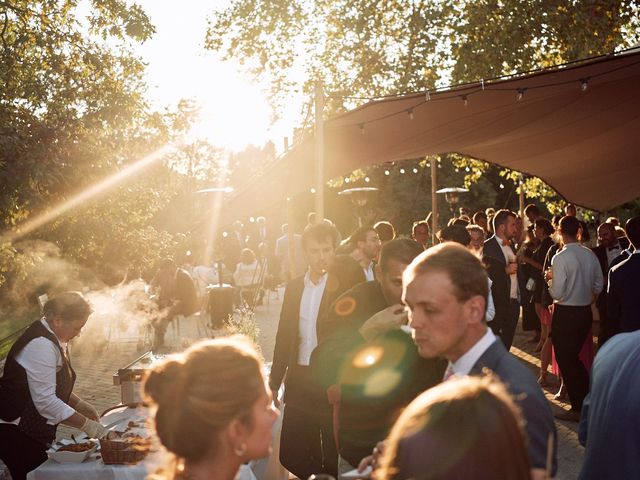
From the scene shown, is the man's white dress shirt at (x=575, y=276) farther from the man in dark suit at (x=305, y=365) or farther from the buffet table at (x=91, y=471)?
the buffet table at (x=91, y=471)

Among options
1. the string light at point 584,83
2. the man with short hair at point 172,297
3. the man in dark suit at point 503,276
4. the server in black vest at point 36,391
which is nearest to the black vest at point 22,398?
the server in black vest at point 36,391

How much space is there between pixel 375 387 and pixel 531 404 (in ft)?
4.23

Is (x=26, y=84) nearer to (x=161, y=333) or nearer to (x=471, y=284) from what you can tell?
(x=161, y=333)

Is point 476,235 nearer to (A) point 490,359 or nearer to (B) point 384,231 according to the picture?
(B) point 384,231

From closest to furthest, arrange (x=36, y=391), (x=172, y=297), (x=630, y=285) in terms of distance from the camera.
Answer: (x=36, y=391)
(x=630, y=285)
(x=172, y=297)

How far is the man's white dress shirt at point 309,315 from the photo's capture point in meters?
5.57

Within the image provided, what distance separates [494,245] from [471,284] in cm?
632

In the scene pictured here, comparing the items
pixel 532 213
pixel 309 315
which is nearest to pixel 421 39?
pixel 532 213

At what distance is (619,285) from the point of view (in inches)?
275

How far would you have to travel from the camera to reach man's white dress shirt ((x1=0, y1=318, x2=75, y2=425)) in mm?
5055

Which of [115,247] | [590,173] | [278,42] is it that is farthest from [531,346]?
[278,42]

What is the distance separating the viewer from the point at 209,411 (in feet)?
7.47

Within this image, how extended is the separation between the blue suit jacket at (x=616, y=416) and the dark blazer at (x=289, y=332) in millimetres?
2703

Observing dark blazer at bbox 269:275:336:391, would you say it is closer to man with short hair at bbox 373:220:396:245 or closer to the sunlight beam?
man with short hair at bbox 373:220:396:245
